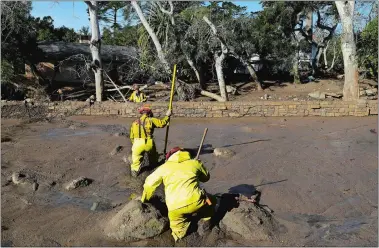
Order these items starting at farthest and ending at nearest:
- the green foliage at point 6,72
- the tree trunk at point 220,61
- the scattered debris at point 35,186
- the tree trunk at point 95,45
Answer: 1. the green foliage at point 6,72
2. the tree trunk at point 220,61
3. the tree trunk at point 95,45
4. the scattered debris at point 35,186

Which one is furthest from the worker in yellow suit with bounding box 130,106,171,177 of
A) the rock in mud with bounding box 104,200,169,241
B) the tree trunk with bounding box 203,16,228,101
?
the tree trunk with bounding box 203,16,228,101

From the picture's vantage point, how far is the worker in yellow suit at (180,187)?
16.9ft

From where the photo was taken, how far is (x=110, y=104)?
15250 mm

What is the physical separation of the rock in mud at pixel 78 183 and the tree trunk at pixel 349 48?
1258 cm

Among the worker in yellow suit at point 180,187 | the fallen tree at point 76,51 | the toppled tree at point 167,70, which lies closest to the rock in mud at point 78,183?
the worker in yellow suit at point 180,187

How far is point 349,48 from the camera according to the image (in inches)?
661

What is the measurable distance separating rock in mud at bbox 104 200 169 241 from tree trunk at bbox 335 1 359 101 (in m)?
13.4

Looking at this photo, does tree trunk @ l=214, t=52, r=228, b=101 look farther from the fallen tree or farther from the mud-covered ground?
the fallen tree

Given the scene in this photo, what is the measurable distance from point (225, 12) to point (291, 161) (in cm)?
1280

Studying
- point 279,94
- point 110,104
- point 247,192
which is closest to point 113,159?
point 247,192

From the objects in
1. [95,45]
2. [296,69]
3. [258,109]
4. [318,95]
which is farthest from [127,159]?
[296,69]

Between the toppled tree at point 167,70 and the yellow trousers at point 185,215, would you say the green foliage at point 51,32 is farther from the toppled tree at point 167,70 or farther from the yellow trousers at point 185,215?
the yellow trousers at point 185,215

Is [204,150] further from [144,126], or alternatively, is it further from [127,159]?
[144,126]

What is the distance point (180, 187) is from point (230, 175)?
3114mm
